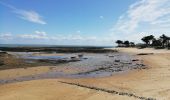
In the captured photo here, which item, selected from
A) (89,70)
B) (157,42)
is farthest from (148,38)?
(89,70)

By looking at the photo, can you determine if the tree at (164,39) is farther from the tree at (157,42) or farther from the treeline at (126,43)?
the treeline at (126,43)

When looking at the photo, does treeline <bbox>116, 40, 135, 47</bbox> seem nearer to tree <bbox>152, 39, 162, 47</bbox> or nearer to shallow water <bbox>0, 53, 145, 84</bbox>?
tree <bbox>152, 39, 162, 47</bbox>

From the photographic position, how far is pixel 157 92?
1517 cm

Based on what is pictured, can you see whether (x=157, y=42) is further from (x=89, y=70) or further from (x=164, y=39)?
(x=89, y=70)

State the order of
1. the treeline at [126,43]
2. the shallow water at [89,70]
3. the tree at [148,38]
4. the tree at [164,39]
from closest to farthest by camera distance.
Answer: the shallow water at [89,70] → the tree at [164,39] → the tree at [148,38] → the treeline at [126,43]

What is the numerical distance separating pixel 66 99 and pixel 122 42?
522 feet

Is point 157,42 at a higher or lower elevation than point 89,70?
higher

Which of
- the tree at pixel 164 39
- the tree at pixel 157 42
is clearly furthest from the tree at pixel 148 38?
the tree at pixel 164 39

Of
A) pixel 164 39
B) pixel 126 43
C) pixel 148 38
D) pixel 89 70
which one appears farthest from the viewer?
pixel 126 43

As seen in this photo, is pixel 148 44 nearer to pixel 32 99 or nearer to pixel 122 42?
pixel 122 42

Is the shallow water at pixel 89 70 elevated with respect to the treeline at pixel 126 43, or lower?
lower

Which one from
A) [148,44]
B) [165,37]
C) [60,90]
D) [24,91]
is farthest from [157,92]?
[148,44]

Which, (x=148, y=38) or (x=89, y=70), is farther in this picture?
(x=148, y=38)

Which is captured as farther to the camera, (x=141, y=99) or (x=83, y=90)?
(x=83, y=90)
